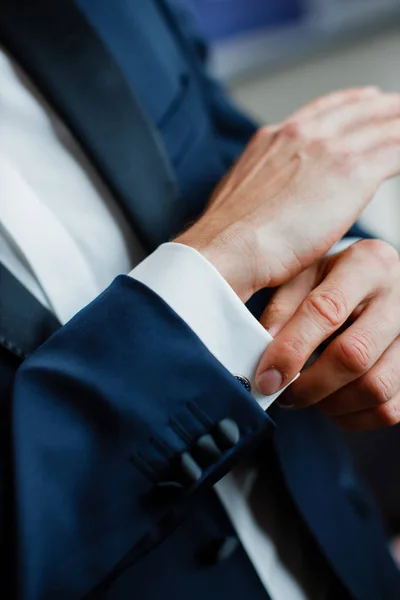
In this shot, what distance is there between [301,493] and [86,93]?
0.47 m

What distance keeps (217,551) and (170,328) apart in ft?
0.79

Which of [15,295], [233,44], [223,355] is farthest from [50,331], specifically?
[233,44]

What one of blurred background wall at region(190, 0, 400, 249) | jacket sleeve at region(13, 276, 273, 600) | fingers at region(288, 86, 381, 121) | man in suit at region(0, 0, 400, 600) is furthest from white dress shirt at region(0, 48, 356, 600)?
blurred background wall at region(190, 0, 400, 249)

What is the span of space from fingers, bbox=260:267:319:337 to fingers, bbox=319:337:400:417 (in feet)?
0.26

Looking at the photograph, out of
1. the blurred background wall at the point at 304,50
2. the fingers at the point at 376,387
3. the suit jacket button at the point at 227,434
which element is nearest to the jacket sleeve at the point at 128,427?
the suit jacket button at the point at 227,434

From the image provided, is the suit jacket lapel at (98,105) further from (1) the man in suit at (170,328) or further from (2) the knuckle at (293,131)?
(2) the knuckle at (293,131)

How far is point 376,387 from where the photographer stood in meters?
0.44

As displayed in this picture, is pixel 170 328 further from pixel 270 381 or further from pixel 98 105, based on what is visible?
pixel 98 105

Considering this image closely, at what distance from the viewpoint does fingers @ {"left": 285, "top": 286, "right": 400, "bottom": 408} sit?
0.42 metres

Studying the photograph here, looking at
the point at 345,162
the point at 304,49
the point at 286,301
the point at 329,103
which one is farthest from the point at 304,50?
the point at 286,301

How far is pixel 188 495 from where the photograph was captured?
1.27ft

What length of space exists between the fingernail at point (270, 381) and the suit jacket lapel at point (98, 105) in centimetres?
20

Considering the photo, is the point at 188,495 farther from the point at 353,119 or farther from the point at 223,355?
the point at 353,119

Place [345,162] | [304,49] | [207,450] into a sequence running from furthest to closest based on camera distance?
[304,49]
[345,162]
[207,450]
